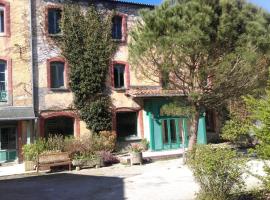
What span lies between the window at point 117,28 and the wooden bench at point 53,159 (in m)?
9.03

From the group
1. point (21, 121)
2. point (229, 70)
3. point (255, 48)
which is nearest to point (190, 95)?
point (229, 70)

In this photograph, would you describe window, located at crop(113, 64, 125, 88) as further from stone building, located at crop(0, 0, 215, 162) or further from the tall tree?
the tall tree

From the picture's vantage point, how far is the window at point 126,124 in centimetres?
2392

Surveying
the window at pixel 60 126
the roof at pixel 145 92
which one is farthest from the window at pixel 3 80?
the roof at pixel 145 92

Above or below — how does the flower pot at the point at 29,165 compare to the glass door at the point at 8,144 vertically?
below

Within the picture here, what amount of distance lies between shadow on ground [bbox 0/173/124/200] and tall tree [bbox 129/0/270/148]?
516 centimetres

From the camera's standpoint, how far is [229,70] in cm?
1591

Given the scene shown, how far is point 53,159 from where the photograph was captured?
18.0 m

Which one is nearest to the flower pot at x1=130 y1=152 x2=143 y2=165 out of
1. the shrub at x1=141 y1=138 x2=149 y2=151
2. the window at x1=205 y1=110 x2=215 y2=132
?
the shrub at x1=141 y1=138 x2=149 y2=151

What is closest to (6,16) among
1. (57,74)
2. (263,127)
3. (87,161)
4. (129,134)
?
(57,74)

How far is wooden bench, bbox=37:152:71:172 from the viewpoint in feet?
58.1

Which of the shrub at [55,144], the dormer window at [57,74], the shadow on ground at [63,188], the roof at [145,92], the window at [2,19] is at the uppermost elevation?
the window at [2,19]

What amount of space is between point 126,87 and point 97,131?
137 inches

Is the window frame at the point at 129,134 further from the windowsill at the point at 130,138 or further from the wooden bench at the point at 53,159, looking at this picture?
the wooden bench at the point at 53,159
